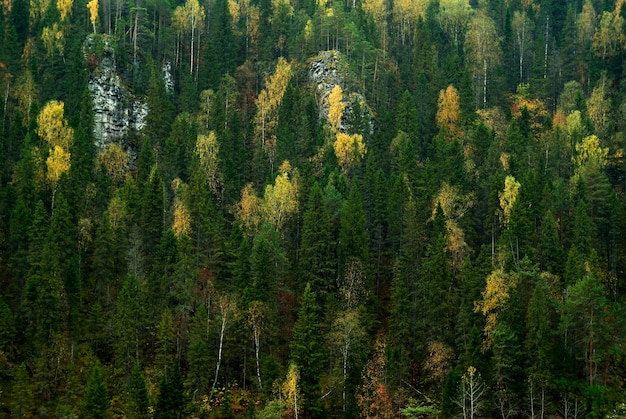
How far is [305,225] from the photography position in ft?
273

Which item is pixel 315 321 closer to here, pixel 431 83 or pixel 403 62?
pixel 431 83

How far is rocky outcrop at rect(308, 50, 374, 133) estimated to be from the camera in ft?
368

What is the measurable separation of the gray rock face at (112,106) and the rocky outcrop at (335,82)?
28.2m

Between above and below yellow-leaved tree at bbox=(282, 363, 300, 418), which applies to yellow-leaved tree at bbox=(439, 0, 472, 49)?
above

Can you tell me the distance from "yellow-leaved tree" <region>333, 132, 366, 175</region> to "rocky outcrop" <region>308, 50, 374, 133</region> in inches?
377

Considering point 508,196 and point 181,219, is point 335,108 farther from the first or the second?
point 181,219

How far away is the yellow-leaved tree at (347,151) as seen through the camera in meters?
98.1

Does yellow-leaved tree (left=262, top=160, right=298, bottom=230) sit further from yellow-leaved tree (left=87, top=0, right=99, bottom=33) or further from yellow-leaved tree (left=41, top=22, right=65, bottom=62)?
yellow-leaved tree (left=87, top=0, right=99, bottom=33)

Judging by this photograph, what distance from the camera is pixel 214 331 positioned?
74.1 metres

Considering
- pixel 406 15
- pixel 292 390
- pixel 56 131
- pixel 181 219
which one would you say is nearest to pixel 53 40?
pixel 56 131

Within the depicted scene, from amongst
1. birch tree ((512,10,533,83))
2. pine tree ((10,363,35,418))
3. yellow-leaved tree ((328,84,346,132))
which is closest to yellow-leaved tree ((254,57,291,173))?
yellow-leaved tree ((328,84,346,132))

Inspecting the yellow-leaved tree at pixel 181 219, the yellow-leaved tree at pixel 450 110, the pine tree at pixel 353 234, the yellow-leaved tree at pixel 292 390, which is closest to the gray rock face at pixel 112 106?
the yellow-leaved tree at pixel 181 219

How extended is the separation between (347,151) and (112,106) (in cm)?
3923

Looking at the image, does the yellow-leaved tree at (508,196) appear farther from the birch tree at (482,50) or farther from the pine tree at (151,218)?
the pine tree at (151,218)
